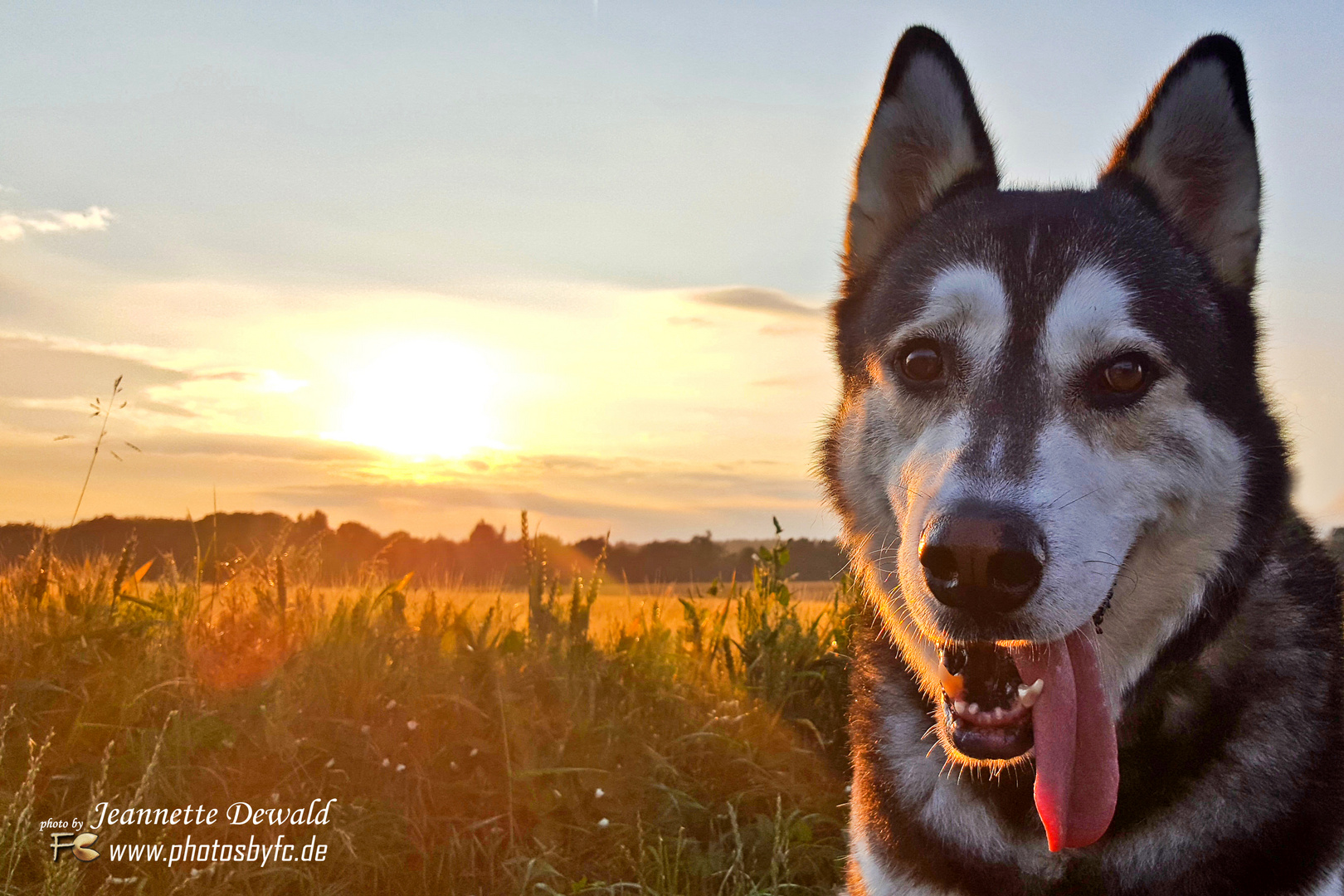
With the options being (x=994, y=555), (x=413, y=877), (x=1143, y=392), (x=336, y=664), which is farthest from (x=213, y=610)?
(x=1143, y=392)

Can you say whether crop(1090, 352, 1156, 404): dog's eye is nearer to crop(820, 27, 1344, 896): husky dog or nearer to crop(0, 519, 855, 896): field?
crop(820, 27, 1344, 896): husky dog

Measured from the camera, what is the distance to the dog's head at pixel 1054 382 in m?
2.96

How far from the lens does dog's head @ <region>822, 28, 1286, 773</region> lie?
2.96 metres

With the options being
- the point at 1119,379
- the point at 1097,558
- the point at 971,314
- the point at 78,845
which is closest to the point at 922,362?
the point at 971,314

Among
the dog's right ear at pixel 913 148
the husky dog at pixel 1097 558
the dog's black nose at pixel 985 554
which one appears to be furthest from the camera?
the dog's right ear at pixel 913 148

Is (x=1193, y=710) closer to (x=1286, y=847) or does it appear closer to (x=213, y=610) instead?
(x=1286, y=847)

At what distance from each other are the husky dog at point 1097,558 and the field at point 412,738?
1.21 m

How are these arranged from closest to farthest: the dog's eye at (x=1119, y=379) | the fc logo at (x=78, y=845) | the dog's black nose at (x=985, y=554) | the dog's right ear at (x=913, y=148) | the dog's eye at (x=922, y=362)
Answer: the dog's black nose at (x=985, y=554), the dog's eye at (x=1119, y=379), the dog's eye at (x=922, y=362), the fc logo at (x=78, y=845), the dog's right ear at (x=913, y=148)

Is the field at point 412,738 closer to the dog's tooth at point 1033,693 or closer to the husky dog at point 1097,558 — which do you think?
the husky dog at point 1097,558

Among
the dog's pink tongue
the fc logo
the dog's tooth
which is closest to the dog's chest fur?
the dog's pink tongue

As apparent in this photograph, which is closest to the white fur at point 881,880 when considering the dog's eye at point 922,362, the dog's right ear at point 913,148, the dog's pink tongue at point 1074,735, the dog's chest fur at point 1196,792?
the dog's chest fur at point 1196,792

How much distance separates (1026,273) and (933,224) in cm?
69

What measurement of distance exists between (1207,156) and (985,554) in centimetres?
223

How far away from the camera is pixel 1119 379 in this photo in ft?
11.0
